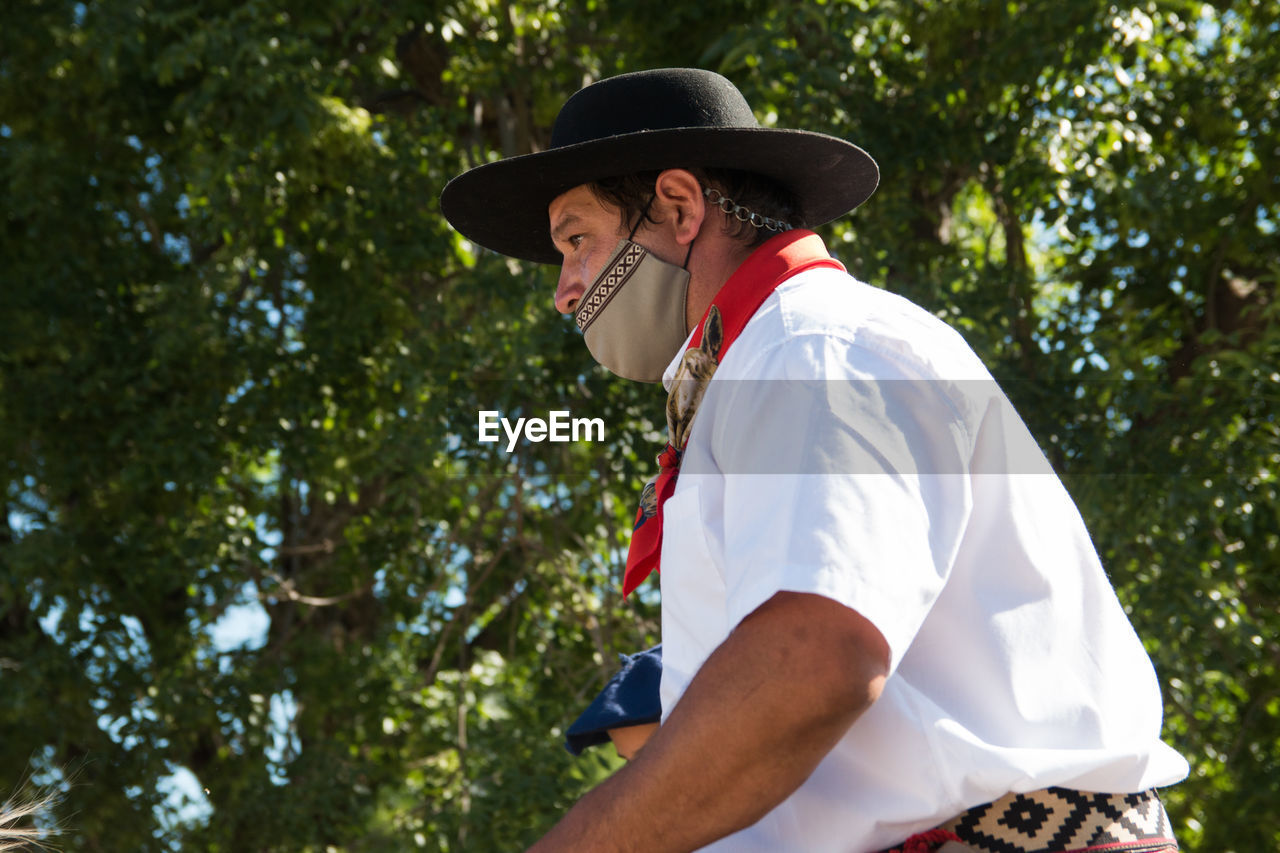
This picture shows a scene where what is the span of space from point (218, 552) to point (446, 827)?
178cm

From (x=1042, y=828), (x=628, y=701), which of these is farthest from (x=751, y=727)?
(x=628, y=701)

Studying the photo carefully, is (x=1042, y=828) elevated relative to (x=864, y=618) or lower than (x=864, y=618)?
lower

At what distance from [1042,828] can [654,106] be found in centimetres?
99

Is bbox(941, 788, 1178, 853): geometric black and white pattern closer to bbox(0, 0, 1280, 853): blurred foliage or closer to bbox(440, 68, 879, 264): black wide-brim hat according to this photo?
bbox(440, 68, 879, 264): black wide-brim hat

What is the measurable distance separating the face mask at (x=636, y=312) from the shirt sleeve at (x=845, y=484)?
1.63ft

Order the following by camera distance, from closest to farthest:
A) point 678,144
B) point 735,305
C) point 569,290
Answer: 1. point 735,305
2. point 678,144
3. point 569,290

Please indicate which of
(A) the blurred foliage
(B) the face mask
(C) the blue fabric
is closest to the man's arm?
(B) the face mask

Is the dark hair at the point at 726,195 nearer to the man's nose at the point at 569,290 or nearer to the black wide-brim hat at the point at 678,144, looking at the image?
the black wide-brim hat at the point at 678,144

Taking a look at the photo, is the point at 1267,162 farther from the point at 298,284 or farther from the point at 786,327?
the point at 786,327

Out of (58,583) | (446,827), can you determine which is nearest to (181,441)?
(58,583)

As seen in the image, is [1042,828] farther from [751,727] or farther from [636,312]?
[636,312]

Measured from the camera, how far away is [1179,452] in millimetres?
5301

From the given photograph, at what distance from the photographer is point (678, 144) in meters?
Answer: 1.58

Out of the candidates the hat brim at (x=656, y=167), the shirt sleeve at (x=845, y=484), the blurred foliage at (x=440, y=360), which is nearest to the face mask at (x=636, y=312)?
the hat brim at (x=656, y=167)
